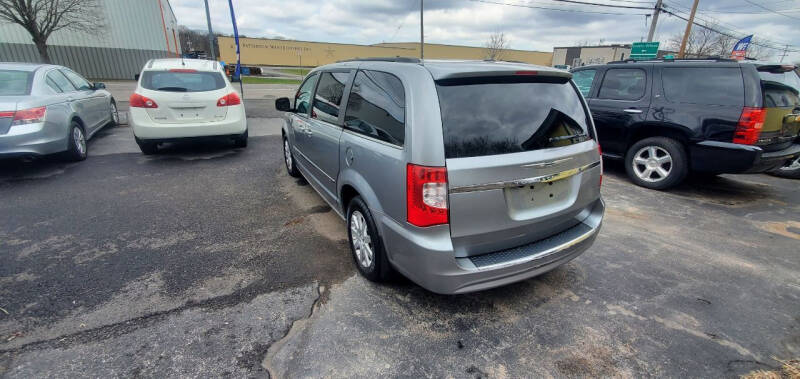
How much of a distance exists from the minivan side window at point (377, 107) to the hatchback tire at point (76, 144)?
17.6 ft

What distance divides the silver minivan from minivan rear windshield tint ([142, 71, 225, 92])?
4618mm

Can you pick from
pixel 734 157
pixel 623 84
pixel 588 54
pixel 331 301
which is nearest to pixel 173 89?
pixel 331 301

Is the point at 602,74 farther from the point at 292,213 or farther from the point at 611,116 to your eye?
the point at 292,213

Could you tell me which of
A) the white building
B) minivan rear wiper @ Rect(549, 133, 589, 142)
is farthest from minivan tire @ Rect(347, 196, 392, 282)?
the white building

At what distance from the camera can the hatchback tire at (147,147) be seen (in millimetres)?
5993

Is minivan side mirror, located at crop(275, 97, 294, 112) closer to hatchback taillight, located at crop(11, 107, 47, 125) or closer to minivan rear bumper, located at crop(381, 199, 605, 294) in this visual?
minivan rear bumper, located at crop(381, 199, 605, 294)

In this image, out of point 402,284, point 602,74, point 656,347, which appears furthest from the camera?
point 602,74

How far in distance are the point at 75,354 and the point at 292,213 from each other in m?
2.33

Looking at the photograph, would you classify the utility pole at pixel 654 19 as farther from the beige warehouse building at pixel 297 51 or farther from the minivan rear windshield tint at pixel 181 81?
the beige warehouse building at pixel 297 51

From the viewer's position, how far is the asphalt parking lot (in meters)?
2.07

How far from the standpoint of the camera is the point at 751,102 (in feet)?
13.8

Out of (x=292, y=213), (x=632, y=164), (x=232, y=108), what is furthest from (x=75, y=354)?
(x=632, y=164)

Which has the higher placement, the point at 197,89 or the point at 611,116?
the point at 197,89

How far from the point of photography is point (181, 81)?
6.06 metres
